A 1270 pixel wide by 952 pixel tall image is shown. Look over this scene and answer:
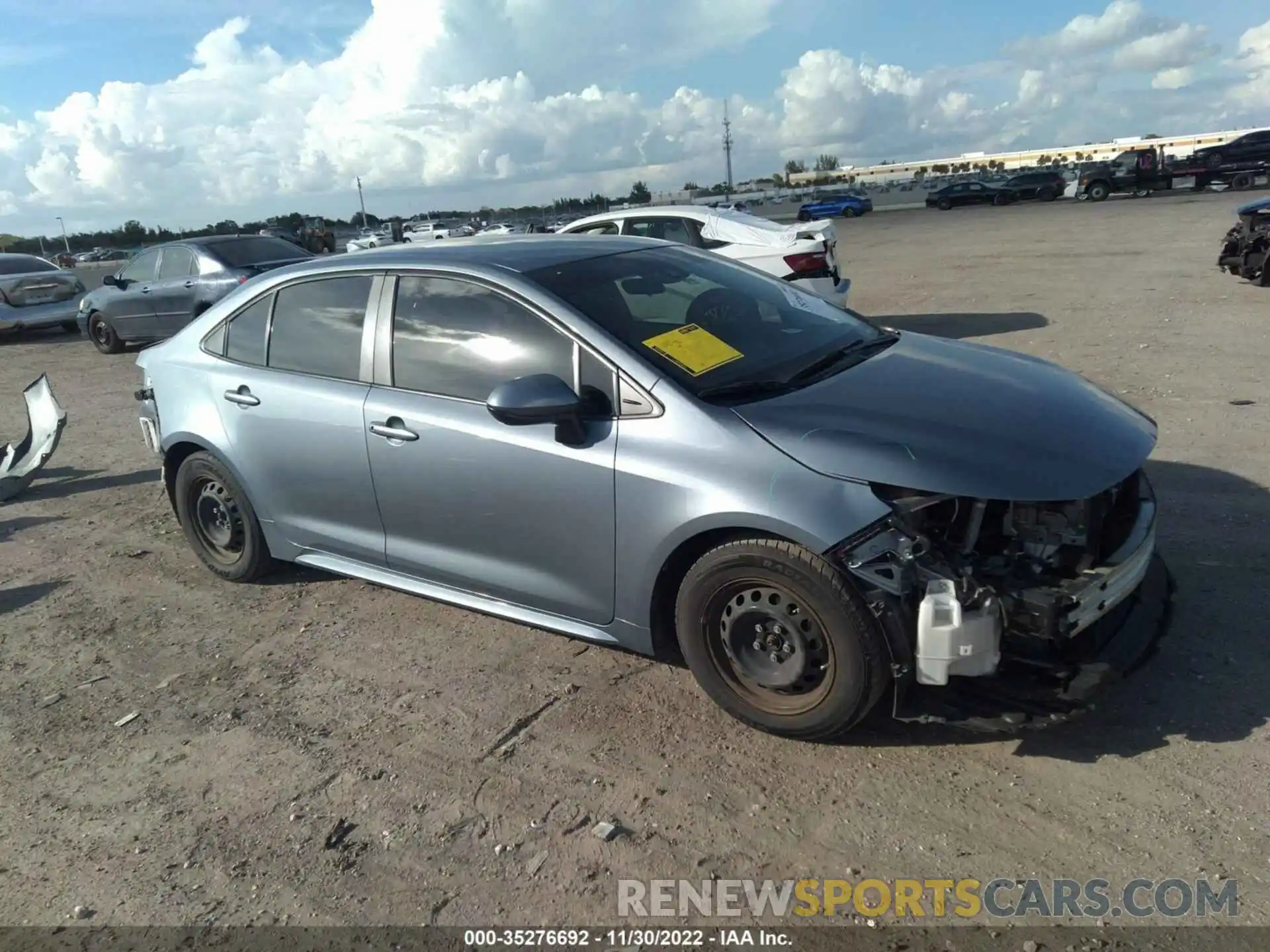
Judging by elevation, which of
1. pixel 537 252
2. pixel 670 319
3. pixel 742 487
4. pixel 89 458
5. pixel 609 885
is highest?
pixel 537 252

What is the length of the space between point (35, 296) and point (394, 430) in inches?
665

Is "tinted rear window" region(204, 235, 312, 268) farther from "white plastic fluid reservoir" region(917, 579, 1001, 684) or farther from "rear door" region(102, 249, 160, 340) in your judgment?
"white plastic fluid reservoir" region(917, 579, 1001, 684)

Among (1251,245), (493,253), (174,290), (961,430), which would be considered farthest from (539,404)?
(174,290)

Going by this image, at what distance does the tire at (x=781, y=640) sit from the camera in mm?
3023

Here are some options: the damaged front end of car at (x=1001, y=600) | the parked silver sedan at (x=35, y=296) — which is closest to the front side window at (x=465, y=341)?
the damaged front end of car at (x=1001, y=600)

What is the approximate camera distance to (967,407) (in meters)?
3.41

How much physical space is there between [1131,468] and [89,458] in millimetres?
8188

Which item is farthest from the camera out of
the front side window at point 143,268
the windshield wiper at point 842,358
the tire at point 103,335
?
the tire at point 103,335

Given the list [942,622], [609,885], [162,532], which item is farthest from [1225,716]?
[162,532]

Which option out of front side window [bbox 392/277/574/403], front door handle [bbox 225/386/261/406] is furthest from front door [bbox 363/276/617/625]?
front door handle [bbox 225/386/261/406]

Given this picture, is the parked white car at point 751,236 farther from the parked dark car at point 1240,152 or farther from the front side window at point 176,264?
the parked dark car at point 1240,152

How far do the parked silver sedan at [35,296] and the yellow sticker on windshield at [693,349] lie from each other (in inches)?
694

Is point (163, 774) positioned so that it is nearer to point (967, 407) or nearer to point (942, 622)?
point (942, 622)

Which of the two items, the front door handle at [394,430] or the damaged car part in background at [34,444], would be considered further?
the damaged car part in background at [34,444]
